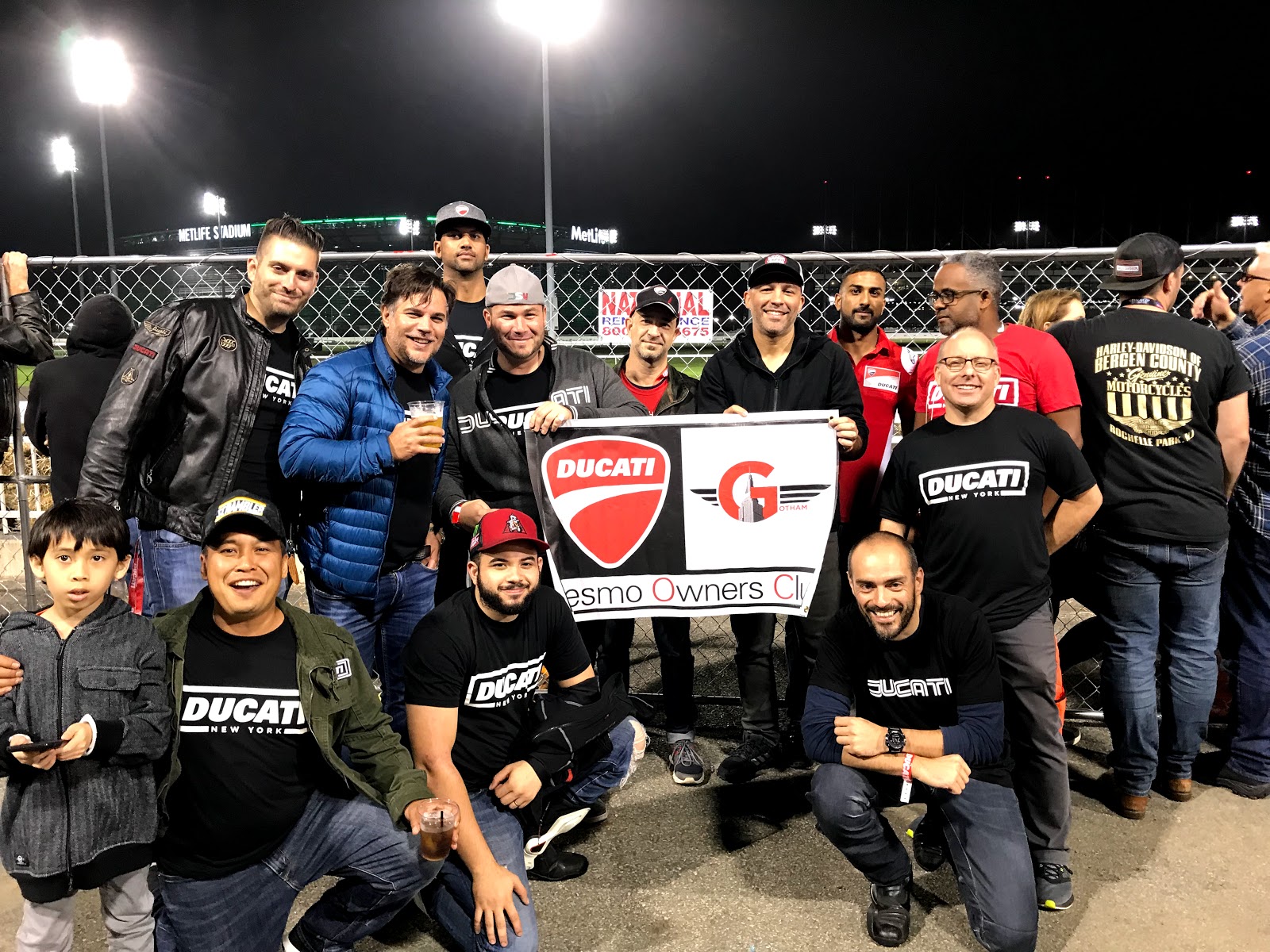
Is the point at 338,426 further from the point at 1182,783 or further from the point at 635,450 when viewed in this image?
the point at 1182,783

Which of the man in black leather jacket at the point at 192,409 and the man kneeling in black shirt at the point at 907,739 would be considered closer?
the man kneeling in black shirt at the point at 907,739

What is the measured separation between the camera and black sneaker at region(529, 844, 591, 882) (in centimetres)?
362

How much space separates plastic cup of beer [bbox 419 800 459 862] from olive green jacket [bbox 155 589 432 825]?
140 mm

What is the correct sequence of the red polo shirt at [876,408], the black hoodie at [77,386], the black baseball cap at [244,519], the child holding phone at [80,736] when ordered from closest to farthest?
the child holding phone at [80,736] < the black baseball cap at [244,519] < the red polo shirt at [876,408] < the black hoodie at [77,386]

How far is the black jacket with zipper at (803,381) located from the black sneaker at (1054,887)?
189 cm

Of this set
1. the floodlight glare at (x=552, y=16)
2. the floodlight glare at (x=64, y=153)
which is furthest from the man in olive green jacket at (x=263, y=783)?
the floodlight glare at (x=64, y=153)

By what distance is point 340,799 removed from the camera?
297cm

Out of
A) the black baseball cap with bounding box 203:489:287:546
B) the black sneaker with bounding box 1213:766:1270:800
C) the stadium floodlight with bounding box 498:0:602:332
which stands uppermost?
the stadium floodlight with bounding box 498:0:602:332

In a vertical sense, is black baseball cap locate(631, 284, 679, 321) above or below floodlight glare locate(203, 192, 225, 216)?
below

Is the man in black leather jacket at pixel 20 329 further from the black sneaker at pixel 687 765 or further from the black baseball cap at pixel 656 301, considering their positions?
the black sneaker at pixel 687 765

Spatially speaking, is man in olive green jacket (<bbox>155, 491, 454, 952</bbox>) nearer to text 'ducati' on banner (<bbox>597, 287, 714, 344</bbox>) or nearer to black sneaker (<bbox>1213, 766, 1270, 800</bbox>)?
black sneaker (<bbox>1213, 766, 1270, 800</bbox>)

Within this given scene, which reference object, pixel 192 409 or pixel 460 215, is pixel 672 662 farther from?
pixel 460 215

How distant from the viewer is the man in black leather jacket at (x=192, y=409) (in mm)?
3551

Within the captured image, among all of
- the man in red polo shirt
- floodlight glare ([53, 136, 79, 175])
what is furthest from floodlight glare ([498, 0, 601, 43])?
floodlight glare ([53, 136, 79, 175])
